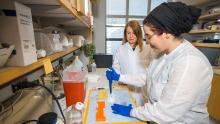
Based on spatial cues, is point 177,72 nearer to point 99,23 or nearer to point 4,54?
point 4,54

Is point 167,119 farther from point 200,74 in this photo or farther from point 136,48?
point 136,48

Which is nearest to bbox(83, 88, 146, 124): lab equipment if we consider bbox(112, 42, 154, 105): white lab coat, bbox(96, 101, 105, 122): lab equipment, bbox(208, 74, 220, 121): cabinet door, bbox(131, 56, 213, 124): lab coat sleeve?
bbox(96, 101, 105, 122): lab equipment

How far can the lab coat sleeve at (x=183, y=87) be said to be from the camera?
0.75m

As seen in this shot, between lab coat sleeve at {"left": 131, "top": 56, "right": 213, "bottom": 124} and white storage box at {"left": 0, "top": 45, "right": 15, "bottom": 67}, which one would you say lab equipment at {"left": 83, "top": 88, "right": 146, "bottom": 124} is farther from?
white storage box at {"left": 0, "top": 45, "right": 15, "bottom": 67}

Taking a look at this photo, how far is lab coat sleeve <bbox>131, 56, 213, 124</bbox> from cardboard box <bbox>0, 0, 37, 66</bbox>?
671mm

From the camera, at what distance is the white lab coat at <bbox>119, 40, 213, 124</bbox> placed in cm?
75

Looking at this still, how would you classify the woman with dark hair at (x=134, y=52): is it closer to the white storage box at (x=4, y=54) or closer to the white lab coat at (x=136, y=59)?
the white lab coat at (x=136, y=59)

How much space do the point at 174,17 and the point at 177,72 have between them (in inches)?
11.3

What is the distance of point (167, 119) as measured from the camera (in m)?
0.81

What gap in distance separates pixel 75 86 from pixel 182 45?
78 centimetres

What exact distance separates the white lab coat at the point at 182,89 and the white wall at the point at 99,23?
308 cm

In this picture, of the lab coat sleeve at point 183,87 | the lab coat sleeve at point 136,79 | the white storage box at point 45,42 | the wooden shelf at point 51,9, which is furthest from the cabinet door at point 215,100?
the white storage box at point 45,42

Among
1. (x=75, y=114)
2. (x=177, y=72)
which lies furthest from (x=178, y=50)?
(x=75, y=114)

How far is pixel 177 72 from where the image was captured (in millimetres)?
777
